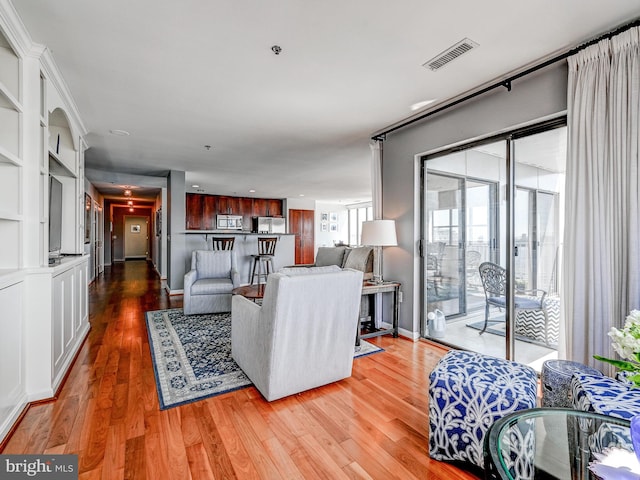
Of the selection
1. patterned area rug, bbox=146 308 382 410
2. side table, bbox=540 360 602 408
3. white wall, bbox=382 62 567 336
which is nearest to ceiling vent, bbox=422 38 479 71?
white wall, bbox=382 62 567 336

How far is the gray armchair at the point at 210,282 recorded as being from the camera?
14.5 ft

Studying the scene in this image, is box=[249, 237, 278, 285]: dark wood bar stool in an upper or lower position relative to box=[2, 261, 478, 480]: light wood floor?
upper

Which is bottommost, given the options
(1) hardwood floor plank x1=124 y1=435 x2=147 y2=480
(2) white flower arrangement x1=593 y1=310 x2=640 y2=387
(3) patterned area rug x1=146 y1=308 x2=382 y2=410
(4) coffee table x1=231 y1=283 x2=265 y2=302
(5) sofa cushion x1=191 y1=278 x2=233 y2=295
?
(1) hardwood floor plank x1=124 y1=435 x2=147 y2=480

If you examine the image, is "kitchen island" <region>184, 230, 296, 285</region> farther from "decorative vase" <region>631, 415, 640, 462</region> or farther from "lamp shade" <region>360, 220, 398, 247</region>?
"decorative vase" <region>631, 415, 640, 462</region>

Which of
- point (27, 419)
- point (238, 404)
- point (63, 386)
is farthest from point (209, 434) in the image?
point (63, 386)

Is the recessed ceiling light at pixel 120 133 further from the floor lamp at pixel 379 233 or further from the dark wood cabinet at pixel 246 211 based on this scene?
the dark wood cabinet at pixel 246 211

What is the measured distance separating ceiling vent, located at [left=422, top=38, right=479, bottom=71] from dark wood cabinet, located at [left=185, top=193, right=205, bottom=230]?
337 inches

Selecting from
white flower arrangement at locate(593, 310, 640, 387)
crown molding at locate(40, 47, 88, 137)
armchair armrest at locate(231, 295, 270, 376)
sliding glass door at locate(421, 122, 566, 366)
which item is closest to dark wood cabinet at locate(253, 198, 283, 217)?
crown molding at locate(40, 47, 88, 137)

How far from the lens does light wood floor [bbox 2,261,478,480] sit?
1.54 meters

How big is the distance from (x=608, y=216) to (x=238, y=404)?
8.77 ft

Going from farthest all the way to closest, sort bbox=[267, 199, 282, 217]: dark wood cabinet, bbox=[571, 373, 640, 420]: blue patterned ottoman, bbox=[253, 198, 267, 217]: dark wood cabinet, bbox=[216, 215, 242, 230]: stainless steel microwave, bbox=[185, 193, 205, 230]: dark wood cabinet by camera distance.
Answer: bbox=[267, 199, 282, 217]: dark wood cabinet, bbox=[253, 198, 267, 217]: dark wood cabinet, bbox=[216, 215, 242, 230]: stainless steel microwave, bbox=[185, 193, 205, 230]: dark wood cabinet, bbox=[571, 373, 640, 420]: blue patterned ottoman

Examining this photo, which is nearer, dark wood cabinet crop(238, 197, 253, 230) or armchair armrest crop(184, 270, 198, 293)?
armchair armrest crop(184, 270, 198, 293)

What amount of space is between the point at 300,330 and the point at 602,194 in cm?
212

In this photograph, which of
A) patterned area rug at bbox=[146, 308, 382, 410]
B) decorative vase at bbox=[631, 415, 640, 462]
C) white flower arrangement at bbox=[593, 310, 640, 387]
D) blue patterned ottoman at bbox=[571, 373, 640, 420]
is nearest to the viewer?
decorative vase at bbox=[631, 415, 640, 462]
